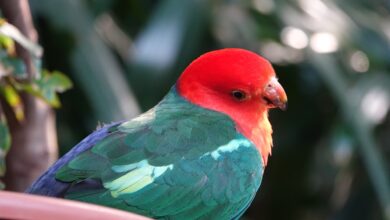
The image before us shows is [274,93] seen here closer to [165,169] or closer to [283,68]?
[165,169]

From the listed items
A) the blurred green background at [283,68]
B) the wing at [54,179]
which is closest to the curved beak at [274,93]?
the wing at [54,179]

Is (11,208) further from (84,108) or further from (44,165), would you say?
(84,108)

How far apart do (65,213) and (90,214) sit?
31 mm

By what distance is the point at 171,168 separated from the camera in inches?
76.0

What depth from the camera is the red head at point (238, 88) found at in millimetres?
2186

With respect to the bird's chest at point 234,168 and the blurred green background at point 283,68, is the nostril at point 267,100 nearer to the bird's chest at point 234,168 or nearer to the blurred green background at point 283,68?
the bird's chest at point 234,168

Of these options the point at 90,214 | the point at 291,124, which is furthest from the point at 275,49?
the point at 90,214

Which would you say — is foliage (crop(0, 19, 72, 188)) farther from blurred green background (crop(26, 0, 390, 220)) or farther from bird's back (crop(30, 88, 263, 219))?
blurred green background (crop(26, 0, 390, 220))

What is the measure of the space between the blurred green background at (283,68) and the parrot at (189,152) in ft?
2.87

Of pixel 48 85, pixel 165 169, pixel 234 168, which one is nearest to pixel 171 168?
pixel 165 169

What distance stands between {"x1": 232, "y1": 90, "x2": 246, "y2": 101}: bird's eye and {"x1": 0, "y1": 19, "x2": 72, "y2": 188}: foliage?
0.40m

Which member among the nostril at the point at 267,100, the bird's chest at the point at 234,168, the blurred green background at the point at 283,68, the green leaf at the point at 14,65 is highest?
the green leaf at the point at 14,65

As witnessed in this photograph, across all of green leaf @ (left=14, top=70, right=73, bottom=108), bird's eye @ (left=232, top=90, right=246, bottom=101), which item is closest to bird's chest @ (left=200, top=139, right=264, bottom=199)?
bird's eye @ (left=232, top=90, right=246, bottom=101)

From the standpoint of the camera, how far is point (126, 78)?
3604 millimetres
